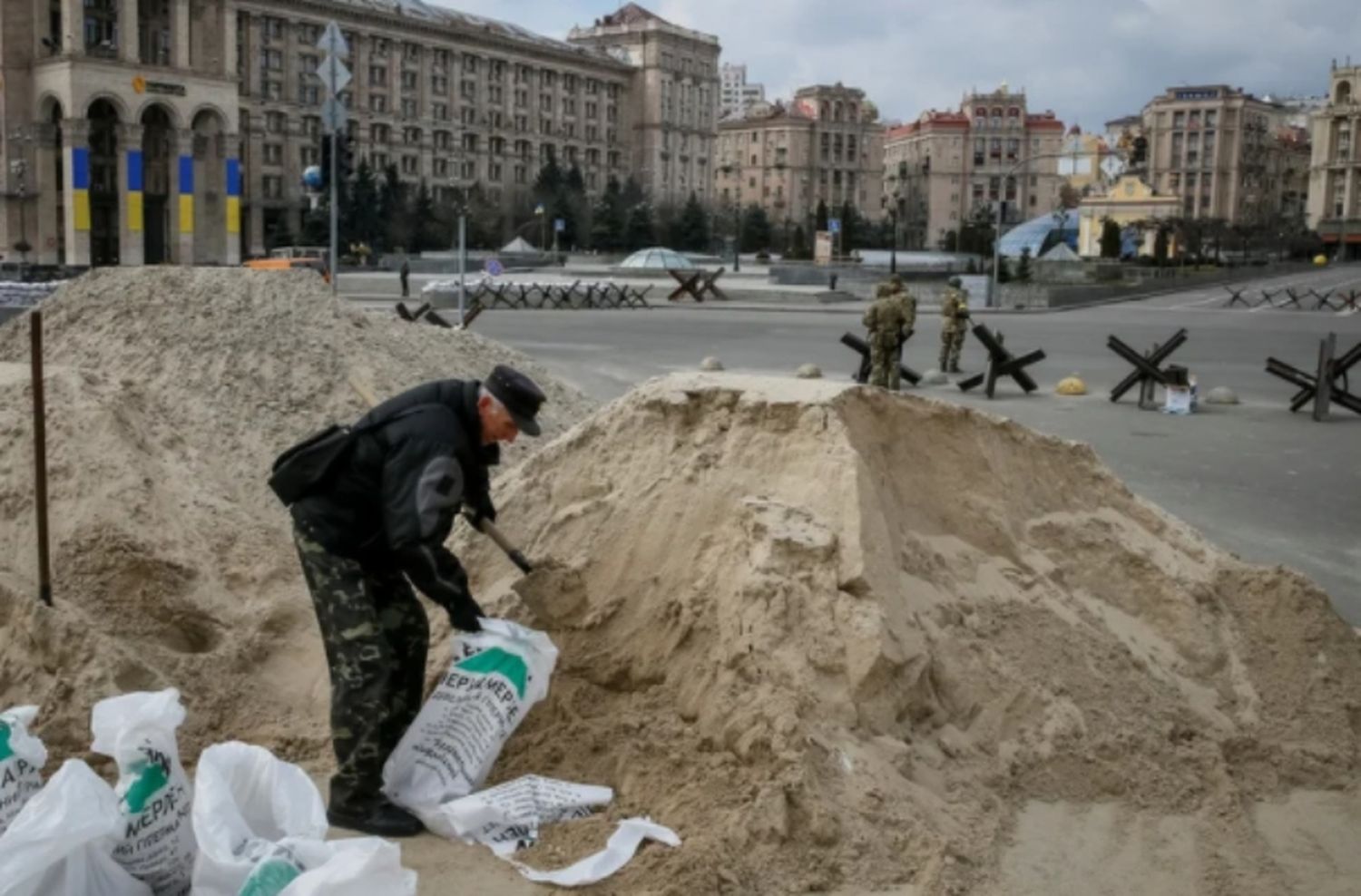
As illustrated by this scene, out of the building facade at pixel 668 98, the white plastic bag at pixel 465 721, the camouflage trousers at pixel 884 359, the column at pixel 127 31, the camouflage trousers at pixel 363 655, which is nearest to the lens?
the camouflage trousers at pixel 363 655

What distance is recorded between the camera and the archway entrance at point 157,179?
75.8 m

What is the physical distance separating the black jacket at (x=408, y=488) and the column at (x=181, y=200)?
245 feet

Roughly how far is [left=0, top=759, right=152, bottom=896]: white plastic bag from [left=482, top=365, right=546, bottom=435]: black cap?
5.45ft

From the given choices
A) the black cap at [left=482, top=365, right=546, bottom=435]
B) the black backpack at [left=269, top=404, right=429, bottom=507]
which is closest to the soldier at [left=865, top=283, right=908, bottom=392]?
the black cap at [left=482, top=365, right=546, bottom=435]

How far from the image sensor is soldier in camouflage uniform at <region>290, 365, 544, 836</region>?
442cm

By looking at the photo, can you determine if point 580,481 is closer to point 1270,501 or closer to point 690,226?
point 1270,501

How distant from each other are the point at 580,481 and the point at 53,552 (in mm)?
2497

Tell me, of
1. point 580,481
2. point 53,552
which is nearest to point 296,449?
point 580,481

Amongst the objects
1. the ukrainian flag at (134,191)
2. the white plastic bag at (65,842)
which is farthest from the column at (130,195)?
the white plastic bag at (65,842)

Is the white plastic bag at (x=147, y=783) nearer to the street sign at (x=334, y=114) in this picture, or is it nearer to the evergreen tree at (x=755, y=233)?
the street sign at (x=334, y=114)

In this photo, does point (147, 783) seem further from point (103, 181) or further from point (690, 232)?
point (690, 232)

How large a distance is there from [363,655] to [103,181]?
256 ft

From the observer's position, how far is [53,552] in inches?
253

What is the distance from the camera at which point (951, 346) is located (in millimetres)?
21812
